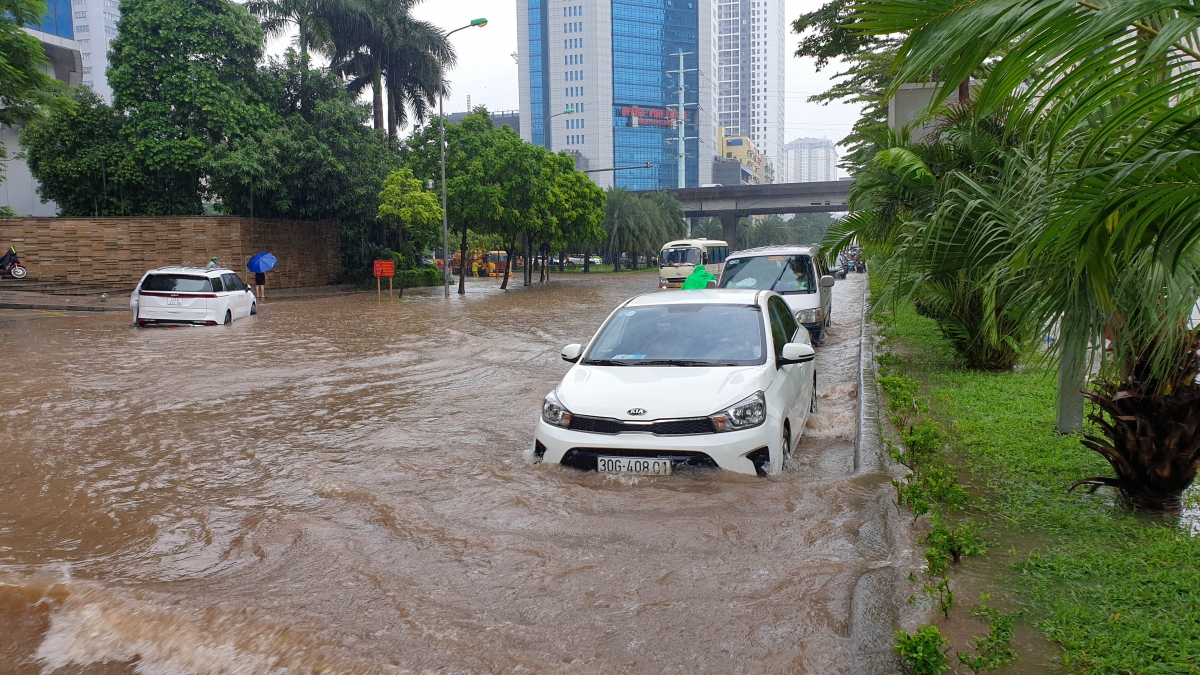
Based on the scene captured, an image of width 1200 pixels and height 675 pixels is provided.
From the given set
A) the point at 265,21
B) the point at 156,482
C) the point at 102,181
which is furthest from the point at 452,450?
the point at 265,21

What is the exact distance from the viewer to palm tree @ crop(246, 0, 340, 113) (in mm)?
36969

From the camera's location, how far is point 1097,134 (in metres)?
3.14

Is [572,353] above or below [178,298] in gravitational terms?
above

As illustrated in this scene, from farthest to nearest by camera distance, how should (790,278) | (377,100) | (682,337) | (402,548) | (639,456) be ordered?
1. (377,100)
2. (790,278)
3. (682,337)
4. (639,456)
5. (402,548)

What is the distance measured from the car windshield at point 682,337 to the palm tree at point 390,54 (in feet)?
114

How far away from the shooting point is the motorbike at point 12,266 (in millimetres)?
29156

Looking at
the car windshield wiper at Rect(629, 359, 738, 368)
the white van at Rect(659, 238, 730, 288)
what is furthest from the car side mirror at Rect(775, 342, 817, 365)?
the white van at Rect(659, 238, 730, 288)

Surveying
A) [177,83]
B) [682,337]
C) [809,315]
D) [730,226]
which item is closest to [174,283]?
[809,315]

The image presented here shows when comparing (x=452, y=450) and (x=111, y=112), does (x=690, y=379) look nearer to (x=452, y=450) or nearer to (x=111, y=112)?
(x=452, y=450)

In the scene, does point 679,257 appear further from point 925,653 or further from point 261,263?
point 925,653

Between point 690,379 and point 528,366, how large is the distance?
23.5 ft

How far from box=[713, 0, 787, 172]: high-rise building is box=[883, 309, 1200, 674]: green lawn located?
19059 cm

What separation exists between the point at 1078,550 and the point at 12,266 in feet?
109

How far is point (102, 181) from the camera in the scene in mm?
31453
